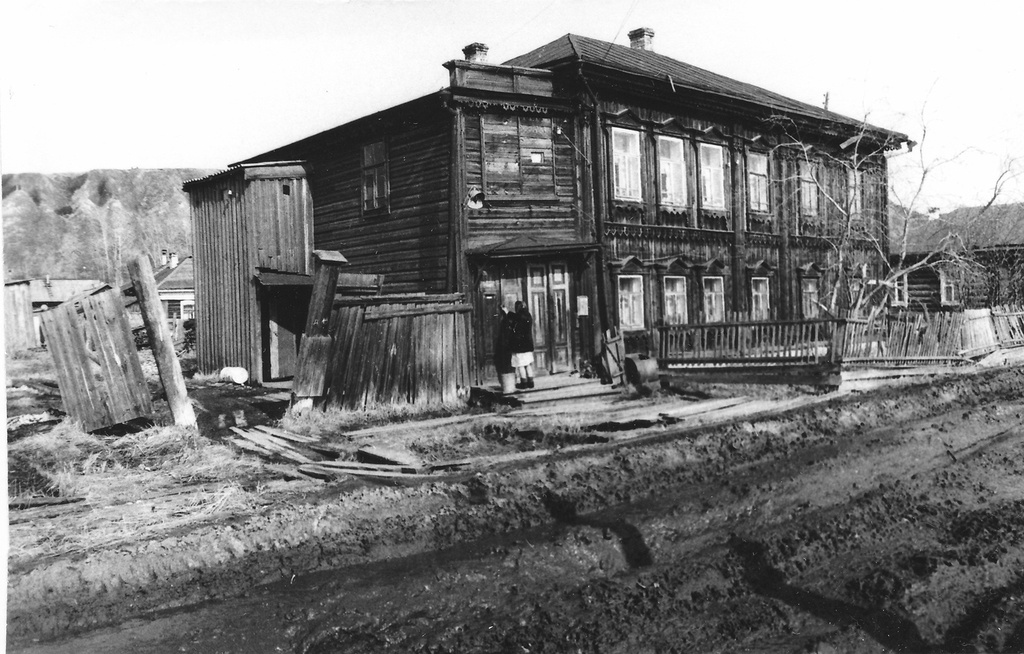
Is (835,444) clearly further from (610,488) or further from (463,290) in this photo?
(463,290)

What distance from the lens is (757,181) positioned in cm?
1992

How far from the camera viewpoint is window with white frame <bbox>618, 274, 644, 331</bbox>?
16.5 metres

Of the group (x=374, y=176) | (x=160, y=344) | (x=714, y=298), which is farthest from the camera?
(x=714, y=298)

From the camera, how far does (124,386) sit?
9.18m

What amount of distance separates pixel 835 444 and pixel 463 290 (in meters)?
7.46

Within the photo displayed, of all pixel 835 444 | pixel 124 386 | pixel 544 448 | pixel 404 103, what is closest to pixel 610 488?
pixel 544 448

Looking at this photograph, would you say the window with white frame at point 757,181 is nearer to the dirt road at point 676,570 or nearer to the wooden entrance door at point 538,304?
the wooden entrance door at point 538,304

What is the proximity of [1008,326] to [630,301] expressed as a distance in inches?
418

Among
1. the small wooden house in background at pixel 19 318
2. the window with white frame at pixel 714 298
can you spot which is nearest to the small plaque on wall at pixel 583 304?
the window with white frame at pixel 714 298

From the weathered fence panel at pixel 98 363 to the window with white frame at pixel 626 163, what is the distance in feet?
35.7

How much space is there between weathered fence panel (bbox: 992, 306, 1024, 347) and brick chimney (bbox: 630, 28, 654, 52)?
12721 millimetres

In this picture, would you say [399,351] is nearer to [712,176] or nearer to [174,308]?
[712,176]

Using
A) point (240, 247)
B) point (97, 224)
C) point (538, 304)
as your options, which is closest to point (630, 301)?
point (538, 304)

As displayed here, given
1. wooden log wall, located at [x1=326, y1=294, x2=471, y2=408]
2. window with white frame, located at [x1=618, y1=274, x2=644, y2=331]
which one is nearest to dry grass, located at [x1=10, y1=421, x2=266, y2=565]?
wooden log wall, located at [x1=326, y1=294, x2=471, y2=408]
